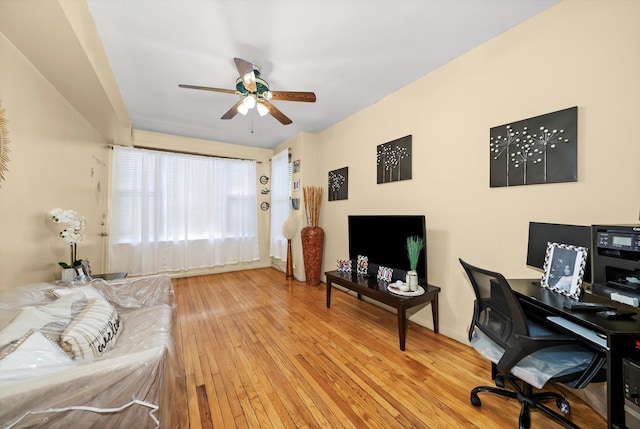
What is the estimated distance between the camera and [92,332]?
1298 mm

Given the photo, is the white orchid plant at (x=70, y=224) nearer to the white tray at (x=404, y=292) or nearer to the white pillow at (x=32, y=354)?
the white pillow at (x=32, y=354)

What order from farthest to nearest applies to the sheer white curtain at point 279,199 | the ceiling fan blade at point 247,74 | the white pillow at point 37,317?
the sheer white curtain at point 279,199 < the ceiling fan blade at point 247,74 < the white pillow at point 37,317

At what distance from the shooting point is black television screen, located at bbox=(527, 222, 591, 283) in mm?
1444

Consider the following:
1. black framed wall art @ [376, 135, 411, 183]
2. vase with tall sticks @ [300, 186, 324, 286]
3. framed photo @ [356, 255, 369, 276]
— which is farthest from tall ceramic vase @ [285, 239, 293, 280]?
black framed wall art @ [376, 135, 411, 183]

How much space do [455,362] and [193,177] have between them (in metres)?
4.65

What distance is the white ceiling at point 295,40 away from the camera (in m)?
1.65

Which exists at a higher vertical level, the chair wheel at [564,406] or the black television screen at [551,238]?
the black television screen at [551,238]

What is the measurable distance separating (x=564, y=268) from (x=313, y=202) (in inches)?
121

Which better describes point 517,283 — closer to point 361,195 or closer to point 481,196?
point 481,196

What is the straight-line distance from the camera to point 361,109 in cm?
327

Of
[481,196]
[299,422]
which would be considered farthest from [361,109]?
[299,422]

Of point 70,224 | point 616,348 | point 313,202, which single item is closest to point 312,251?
point 313,202

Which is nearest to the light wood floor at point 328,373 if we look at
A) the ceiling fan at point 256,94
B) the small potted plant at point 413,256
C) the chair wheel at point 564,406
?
the chair wheel at point 564,406

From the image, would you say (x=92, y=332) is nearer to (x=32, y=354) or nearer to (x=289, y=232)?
(x=32, y=354)
